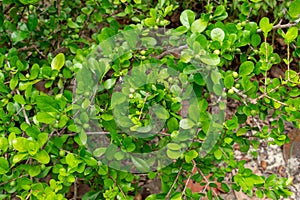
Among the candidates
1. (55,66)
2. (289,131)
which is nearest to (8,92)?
(55,66)

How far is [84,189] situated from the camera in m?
2.14

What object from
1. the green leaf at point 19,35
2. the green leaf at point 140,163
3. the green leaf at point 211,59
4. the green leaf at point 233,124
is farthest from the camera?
the green leaf at point 19,35

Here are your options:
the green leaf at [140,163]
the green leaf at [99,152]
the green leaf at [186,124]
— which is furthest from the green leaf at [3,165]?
the green leaf at [186,124]

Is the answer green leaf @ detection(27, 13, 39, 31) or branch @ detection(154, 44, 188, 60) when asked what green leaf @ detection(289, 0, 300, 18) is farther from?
green leaf @ detection(27, 13, 39, 31)

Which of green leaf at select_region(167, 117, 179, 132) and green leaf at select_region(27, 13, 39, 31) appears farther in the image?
green leaf at select_region(27, 13, 39, 31)

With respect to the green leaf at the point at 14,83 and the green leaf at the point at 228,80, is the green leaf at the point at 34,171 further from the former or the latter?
the green leaf at the point at 228,80

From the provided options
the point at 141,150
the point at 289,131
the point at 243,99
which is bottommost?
the point at 289,131

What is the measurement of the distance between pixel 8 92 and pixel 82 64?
0.80 feet

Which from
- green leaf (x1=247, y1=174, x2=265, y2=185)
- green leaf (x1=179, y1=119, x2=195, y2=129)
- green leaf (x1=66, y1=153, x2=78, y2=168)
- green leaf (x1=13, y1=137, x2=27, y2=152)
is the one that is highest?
green leaf (x1=13, y1=137, x2=27, y2=152)

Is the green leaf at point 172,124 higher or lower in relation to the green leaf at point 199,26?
lower

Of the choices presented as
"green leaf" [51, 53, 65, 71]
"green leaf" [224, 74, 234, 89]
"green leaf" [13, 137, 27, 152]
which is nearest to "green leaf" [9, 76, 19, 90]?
"green leaf" [51, 53, 65, 71]

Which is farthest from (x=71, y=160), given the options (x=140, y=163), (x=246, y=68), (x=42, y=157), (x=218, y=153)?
(x=246, y=68)

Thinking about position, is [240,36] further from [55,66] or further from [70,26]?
[70,26]

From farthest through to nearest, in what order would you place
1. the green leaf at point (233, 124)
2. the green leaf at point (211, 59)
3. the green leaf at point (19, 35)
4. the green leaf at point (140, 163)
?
the green leaf at point (19, 35)
the green leaf at point (140, 163)
the green leaf at point (233, 124)
the green leaf at point (211, 59)
